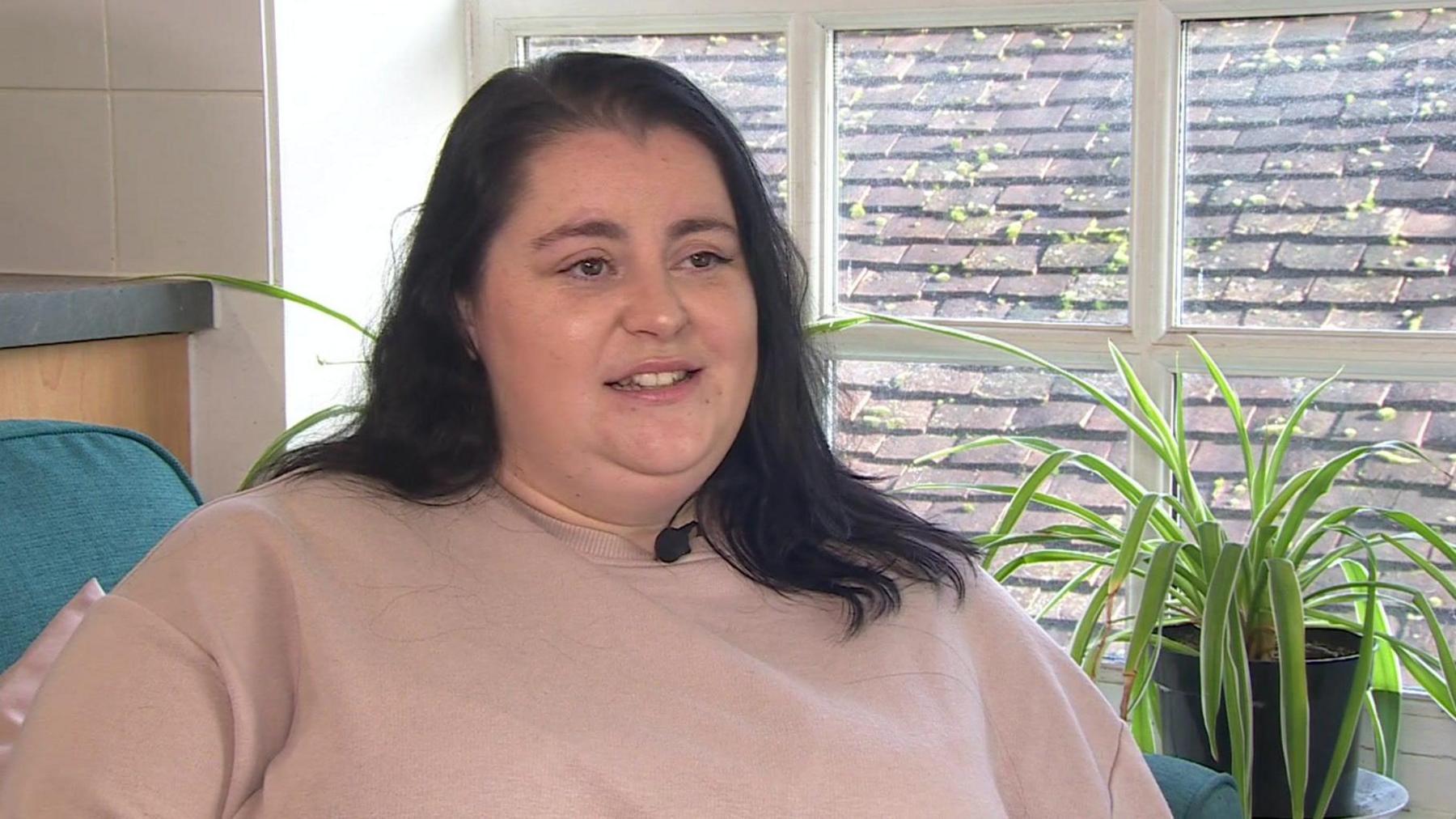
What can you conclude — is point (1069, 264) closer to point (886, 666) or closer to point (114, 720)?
point (886, 666)

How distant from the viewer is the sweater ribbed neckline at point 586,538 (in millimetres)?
1503

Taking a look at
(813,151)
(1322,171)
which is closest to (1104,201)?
(1322,171)

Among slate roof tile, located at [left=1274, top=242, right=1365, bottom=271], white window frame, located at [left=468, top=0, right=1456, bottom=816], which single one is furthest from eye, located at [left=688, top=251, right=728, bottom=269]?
slate roof tile, located at [left=1274, top=242, right=1365, bottom=271]

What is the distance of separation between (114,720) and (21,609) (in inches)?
11.0

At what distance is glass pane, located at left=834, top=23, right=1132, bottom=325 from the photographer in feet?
7.93

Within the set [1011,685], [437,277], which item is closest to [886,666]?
[1011,685]

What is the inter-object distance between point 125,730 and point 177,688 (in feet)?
0.16

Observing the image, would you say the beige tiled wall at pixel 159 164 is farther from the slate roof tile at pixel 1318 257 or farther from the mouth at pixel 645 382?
the slate roof tile at pixel 1318 257

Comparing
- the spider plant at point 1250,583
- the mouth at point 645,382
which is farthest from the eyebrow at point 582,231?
the spider plant at point 1250,583

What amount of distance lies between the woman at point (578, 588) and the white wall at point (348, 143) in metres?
0.83

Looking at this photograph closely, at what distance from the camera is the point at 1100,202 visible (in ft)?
7.94

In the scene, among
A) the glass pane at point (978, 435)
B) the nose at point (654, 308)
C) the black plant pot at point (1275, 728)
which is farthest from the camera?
the glass pane at point (978, 435)

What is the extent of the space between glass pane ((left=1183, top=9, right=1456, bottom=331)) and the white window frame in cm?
3

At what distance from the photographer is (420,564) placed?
4.64 ft
